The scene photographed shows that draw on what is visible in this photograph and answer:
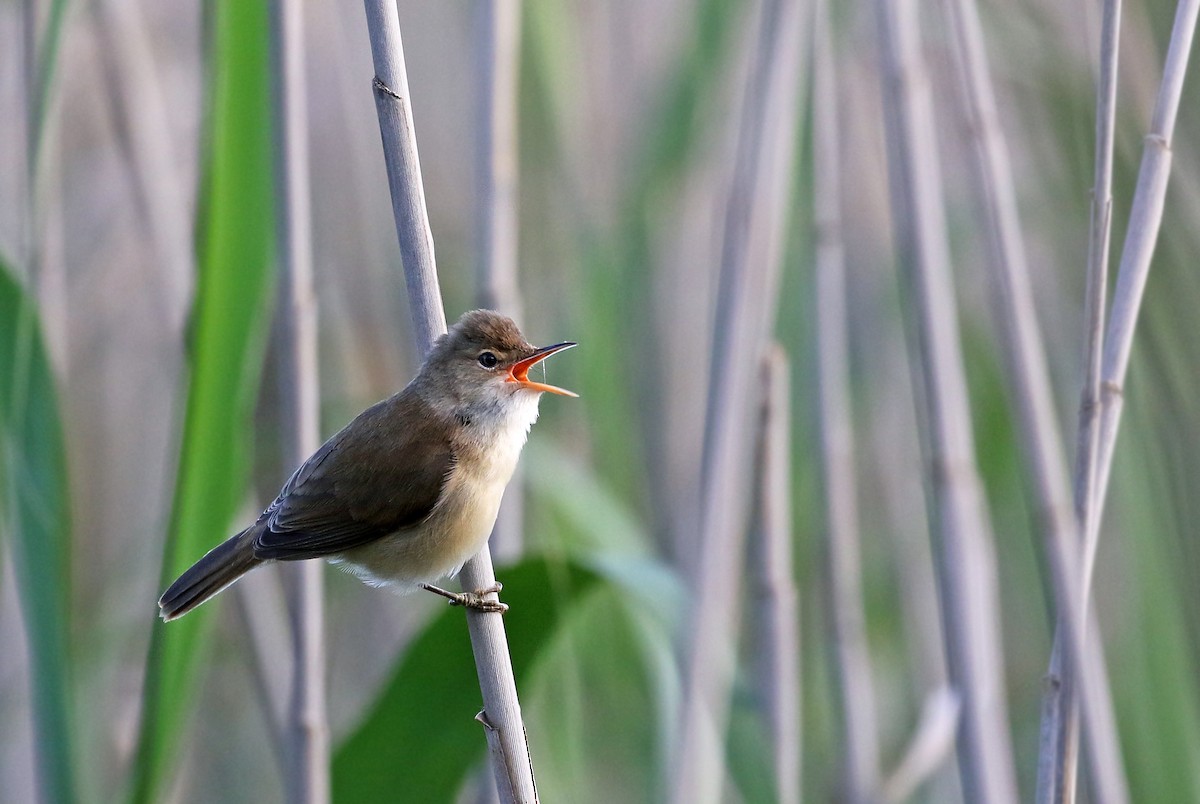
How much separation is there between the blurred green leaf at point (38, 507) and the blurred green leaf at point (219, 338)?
0.47ft

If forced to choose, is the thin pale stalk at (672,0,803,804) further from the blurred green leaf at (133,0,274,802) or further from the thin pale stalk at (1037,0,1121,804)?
the blurred green leaf at (133,0,274,802)

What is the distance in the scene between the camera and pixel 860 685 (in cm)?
272

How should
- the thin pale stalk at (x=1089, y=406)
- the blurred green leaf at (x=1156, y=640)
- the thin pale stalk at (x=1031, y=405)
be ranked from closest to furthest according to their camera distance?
the thin pale stalk at (x=1031, y=405) < the thin pale stalk at (x=1089, y=406) < the blurred green leaf at (x=1156, y=640)

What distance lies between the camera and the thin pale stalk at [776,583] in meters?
2.39

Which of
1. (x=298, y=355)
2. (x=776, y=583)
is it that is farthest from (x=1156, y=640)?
(x=298, y=355)

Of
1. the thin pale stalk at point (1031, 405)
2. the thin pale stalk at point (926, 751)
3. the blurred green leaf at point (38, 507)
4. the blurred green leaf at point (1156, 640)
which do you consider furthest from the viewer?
the thin pale stalk at point (926, 751)

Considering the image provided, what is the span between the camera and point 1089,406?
1.56 metres

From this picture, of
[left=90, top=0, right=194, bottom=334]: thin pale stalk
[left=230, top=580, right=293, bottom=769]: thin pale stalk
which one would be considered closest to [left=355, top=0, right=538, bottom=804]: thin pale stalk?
[left=230, top=580, right=293, bottom=769]: thin pale stalk

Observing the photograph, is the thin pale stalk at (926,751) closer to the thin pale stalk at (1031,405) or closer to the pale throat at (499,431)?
the thin pale stalk at (1031,405)

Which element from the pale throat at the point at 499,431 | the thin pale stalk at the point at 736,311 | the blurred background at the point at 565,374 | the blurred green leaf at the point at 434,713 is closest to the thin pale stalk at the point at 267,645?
the blurred background at the point at 565,374

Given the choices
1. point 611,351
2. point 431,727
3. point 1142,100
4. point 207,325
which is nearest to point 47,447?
point 207,325

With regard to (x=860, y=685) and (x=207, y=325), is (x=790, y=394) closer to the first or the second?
(x=860, y=685)

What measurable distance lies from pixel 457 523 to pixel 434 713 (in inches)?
11.7

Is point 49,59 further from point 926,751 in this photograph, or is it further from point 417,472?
point 926,751
